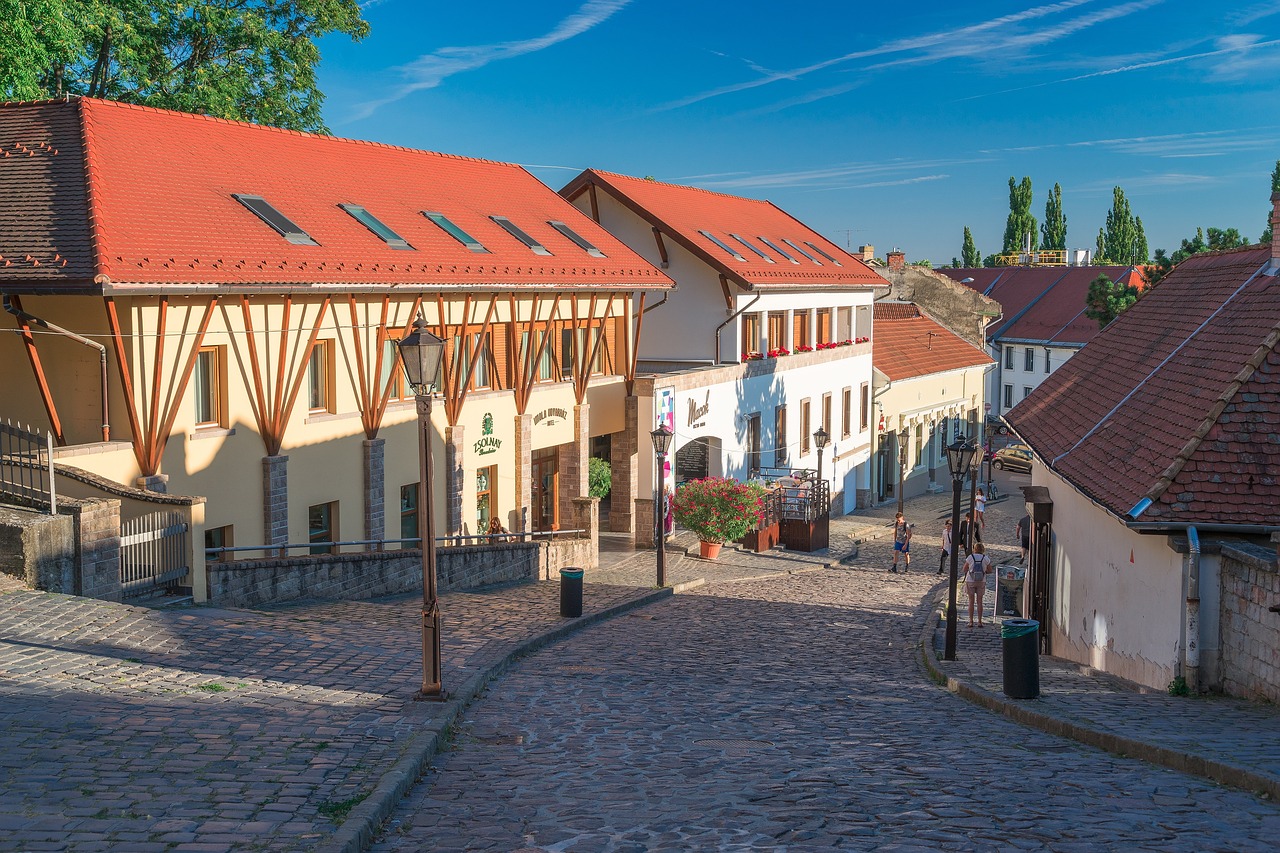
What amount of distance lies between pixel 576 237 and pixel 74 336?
14.7 meters

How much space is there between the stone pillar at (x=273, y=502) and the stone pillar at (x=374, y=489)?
2.26 m

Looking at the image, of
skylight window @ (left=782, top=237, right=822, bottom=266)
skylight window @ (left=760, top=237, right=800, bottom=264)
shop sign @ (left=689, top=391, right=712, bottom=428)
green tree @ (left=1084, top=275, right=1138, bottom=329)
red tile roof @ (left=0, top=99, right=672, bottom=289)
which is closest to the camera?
red tile roof @ (left=0, top=99, right=672, bottom=289)

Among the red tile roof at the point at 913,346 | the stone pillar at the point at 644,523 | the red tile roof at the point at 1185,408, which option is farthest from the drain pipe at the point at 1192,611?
the red tile roof at the point at 913,346

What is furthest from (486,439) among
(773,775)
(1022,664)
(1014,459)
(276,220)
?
(1014,459)

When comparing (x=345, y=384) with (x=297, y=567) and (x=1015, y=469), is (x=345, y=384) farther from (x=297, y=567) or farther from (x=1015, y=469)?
A: (x=1015, y=469)

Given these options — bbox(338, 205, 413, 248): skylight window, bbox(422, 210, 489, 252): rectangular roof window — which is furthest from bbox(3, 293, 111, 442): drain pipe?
bbox(422, 210, 489, 252): rectangular roof window

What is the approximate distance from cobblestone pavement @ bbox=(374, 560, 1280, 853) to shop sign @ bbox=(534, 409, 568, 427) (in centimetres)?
1250

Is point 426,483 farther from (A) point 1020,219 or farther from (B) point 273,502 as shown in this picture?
(A) point 1020,219

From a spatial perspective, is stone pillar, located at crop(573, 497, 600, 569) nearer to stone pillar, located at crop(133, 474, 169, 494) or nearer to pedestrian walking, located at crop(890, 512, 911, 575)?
pedestrian walking, located at crop(890, 512, 911, 575)

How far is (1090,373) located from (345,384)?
494 inches

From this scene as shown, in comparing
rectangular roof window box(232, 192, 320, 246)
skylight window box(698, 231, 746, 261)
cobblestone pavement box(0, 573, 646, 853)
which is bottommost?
cobblestone pavement box(0, 573, 646, 853)

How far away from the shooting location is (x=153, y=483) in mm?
18188

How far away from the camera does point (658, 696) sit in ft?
42.5

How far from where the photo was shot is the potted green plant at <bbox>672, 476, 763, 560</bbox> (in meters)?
28.8
